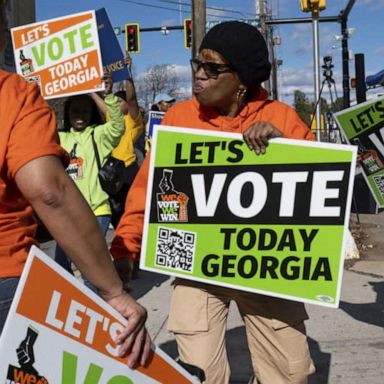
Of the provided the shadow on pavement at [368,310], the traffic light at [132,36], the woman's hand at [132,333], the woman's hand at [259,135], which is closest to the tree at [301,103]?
the traffic light at [132,36]

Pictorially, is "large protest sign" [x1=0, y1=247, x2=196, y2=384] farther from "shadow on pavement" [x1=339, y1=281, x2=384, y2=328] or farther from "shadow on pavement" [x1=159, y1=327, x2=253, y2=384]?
"shadow on pavement" [x1=339, y1=281, x2=384, y2=328]

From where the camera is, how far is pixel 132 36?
25.7 meters

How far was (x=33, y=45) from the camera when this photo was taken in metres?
5.58

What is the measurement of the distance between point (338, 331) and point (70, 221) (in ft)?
→ 12.3

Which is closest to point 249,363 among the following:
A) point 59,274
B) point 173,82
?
point 59,274

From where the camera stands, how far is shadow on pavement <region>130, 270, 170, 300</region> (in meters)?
6.42

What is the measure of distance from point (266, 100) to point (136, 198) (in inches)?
28.8

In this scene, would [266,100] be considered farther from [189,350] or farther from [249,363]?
[249,363]

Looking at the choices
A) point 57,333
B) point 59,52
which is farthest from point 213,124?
point 59,52

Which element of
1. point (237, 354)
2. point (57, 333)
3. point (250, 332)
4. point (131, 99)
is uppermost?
point (57, 333)

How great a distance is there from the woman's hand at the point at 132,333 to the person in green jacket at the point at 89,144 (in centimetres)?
321

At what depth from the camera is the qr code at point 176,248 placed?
9.23ft

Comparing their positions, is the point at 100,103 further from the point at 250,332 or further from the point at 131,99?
the point at 250,332

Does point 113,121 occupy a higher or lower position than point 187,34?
higher
